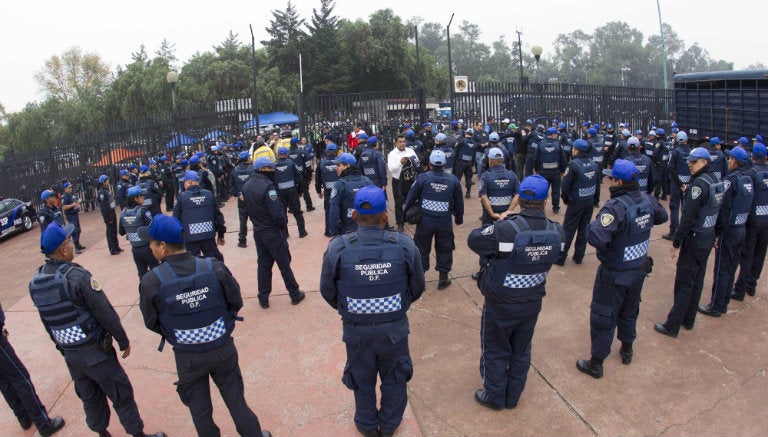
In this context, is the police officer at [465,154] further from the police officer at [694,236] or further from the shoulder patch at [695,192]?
the shoulder patch at [695,192]

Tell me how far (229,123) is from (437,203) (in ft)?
41.7

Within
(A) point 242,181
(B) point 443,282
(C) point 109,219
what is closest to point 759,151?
(B) point 443,282

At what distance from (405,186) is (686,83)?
1234 cm

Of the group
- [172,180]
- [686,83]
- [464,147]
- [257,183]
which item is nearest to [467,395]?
[257,183]

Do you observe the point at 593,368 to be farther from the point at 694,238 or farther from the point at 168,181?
the point at 168,181

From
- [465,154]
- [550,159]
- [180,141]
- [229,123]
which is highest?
[229,123]

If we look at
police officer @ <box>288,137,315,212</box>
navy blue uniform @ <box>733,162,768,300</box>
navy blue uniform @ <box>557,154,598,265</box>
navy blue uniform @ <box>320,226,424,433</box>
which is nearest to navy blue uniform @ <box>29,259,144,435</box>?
navy blue uniform @ <box>320,226,424,433</box>

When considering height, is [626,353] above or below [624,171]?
below

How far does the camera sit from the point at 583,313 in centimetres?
610

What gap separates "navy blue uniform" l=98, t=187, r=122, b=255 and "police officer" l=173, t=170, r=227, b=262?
166 inches

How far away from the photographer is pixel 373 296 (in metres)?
3.67

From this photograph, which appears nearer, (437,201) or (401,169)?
(437,201)

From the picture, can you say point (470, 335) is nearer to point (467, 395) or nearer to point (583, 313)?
point (467, 395)

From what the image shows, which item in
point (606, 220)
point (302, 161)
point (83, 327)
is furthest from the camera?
point (302, 161)
